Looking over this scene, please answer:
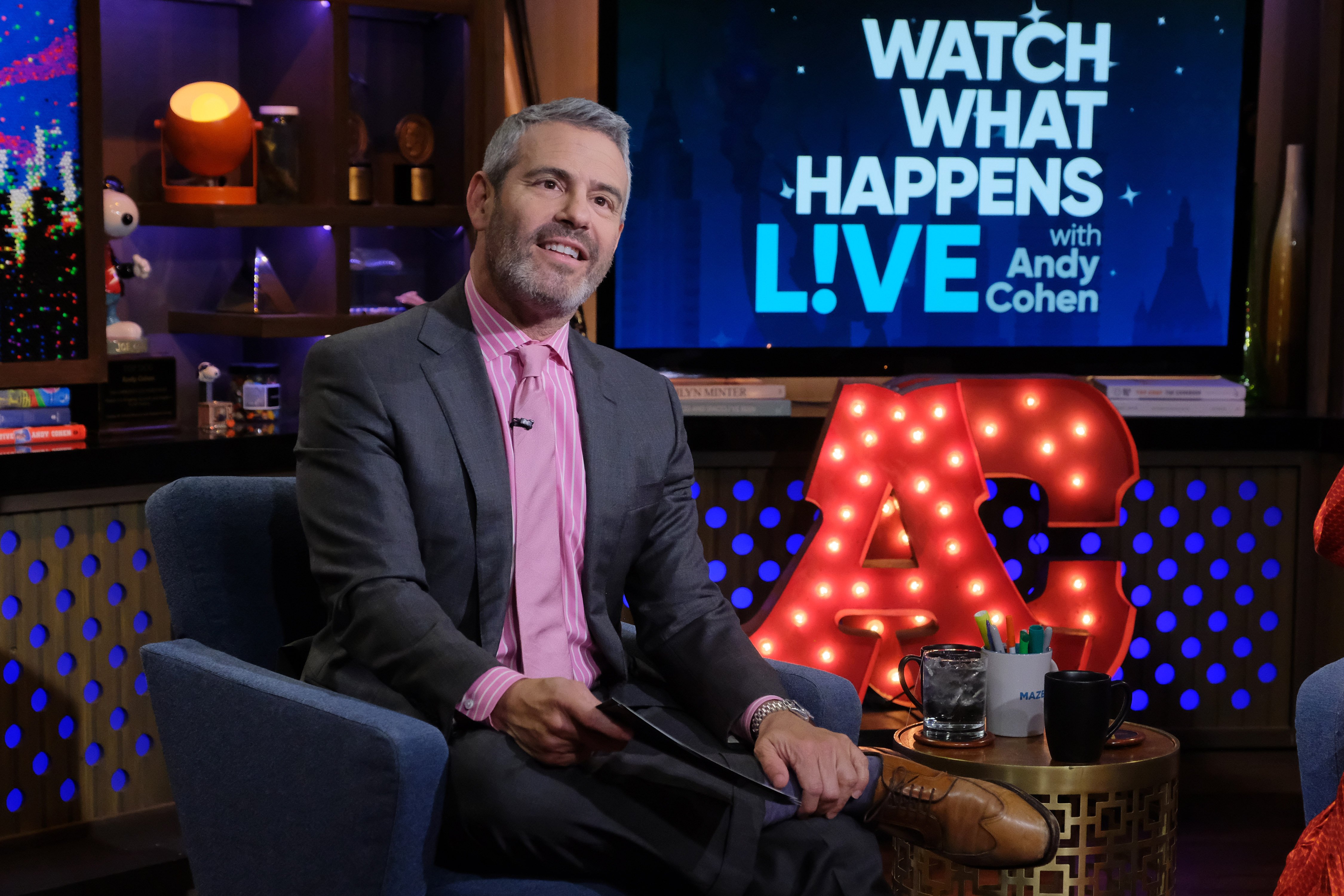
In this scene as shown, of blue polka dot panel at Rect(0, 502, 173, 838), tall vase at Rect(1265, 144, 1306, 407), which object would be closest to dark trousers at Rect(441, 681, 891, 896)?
blue polka dot panel at Rect(0, 502, 173, 838)

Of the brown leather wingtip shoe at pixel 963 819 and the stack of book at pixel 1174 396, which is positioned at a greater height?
the stack of book at pixel 1174 396

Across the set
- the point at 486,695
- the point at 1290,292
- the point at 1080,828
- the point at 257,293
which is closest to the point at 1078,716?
the point at 1080,828

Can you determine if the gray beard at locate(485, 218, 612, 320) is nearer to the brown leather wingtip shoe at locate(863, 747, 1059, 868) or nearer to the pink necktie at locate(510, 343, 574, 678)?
the pink necktie at locate(510, 343, 574, 678)

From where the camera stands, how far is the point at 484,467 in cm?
189

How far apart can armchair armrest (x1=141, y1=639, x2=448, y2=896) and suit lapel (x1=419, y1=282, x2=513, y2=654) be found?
26cm

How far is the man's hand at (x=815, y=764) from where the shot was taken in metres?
1.71

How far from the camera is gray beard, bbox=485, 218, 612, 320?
6.50 feet

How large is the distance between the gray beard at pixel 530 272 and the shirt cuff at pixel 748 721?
599 millimetres

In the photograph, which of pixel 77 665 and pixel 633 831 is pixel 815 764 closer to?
pixel 633 831

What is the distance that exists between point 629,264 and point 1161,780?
5.80 ft

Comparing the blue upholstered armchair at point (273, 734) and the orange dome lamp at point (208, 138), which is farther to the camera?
the orange dome lamp at point (208, 138)

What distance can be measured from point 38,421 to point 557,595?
1442 millimetres

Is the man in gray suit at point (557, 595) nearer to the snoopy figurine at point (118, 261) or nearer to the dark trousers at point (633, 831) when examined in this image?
the dark trousers at point (633, 831)

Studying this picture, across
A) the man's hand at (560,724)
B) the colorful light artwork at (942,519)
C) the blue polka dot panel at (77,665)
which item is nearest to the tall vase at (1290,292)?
the colorful light artwork at (942,519)
